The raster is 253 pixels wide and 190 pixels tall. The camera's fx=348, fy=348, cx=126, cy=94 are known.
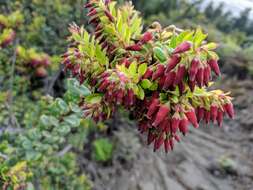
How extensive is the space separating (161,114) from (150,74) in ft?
0.39

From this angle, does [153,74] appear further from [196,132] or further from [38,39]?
[196,132]

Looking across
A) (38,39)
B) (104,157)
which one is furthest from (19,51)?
(104,157)

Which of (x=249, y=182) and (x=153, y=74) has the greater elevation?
(x=153, y=74)

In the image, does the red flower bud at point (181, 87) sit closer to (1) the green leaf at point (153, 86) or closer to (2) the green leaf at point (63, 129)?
(1) the green leaf at point (153, 86)

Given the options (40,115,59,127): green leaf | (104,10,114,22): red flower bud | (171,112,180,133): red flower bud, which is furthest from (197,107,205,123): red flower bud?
(40,115,59,127): green leaf

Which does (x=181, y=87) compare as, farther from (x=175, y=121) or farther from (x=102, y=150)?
(x=102, y=150)

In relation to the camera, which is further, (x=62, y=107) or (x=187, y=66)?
(x=62, y=107)

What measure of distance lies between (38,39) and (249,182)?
3063 millimetres

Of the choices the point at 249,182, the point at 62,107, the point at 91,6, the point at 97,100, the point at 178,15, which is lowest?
the point at 249,182

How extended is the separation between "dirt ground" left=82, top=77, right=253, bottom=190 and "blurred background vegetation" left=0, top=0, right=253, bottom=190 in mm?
99

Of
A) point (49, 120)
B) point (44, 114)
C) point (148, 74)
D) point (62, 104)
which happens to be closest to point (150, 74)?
point (148, 74)

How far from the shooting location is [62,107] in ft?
5.13

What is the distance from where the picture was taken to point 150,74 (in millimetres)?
892

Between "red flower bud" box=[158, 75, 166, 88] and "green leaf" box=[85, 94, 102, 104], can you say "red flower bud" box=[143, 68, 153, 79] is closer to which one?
"red flower bud" box=[158, 75, 166, 88]
